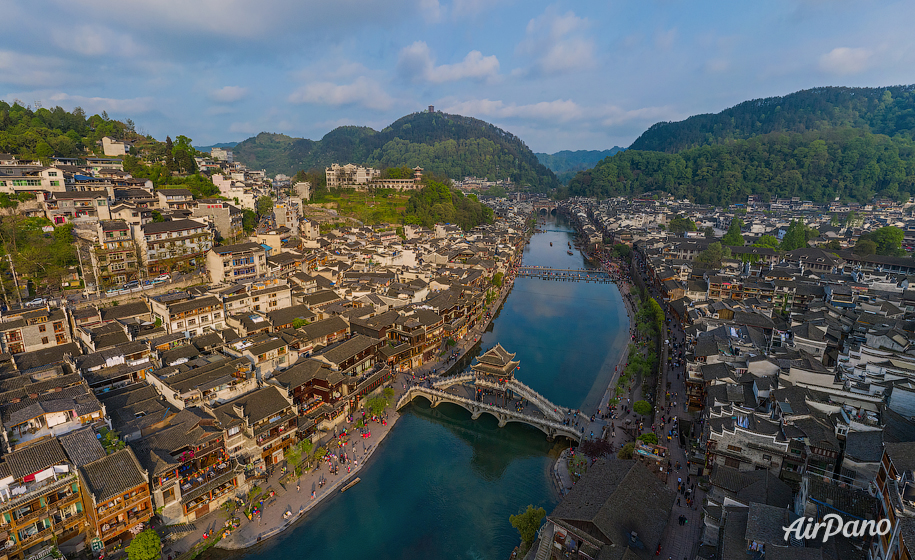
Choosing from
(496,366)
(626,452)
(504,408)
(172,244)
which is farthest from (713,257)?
(172,244)

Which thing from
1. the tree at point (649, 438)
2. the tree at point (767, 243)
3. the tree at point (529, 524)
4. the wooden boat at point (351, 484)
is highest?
the tree at point (767, 243)

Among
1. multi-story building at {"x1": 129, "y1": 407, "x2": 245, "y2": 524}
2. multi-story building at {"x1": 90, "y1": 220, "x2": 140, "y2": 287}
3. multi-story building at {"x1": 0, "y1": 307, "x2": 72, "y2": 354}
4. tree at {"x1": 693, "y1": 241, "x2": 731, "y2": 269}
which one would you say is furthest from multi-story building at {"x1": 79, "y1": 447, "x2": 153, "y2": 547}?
tree at {"x1": 693, "y1": 241, "x2": 731, "y2": 269}

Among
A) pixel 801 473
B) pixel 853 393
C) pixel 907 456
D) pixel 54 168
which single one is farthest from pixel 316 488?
pixel 54 168

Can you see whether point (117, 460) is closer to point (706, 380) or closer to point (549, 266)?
point (706, 380)

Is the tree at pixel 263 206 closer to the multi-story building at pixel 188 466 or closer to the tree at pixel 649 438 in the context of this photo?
the multi-story building at pixel 188 466

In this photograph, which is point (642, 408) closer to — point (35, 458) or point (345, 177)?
point (35, 458)

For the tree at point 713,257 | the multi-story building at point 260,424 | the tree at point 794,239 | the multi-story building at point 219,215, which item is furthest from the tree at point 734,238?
the multi-story building at point 219,215
